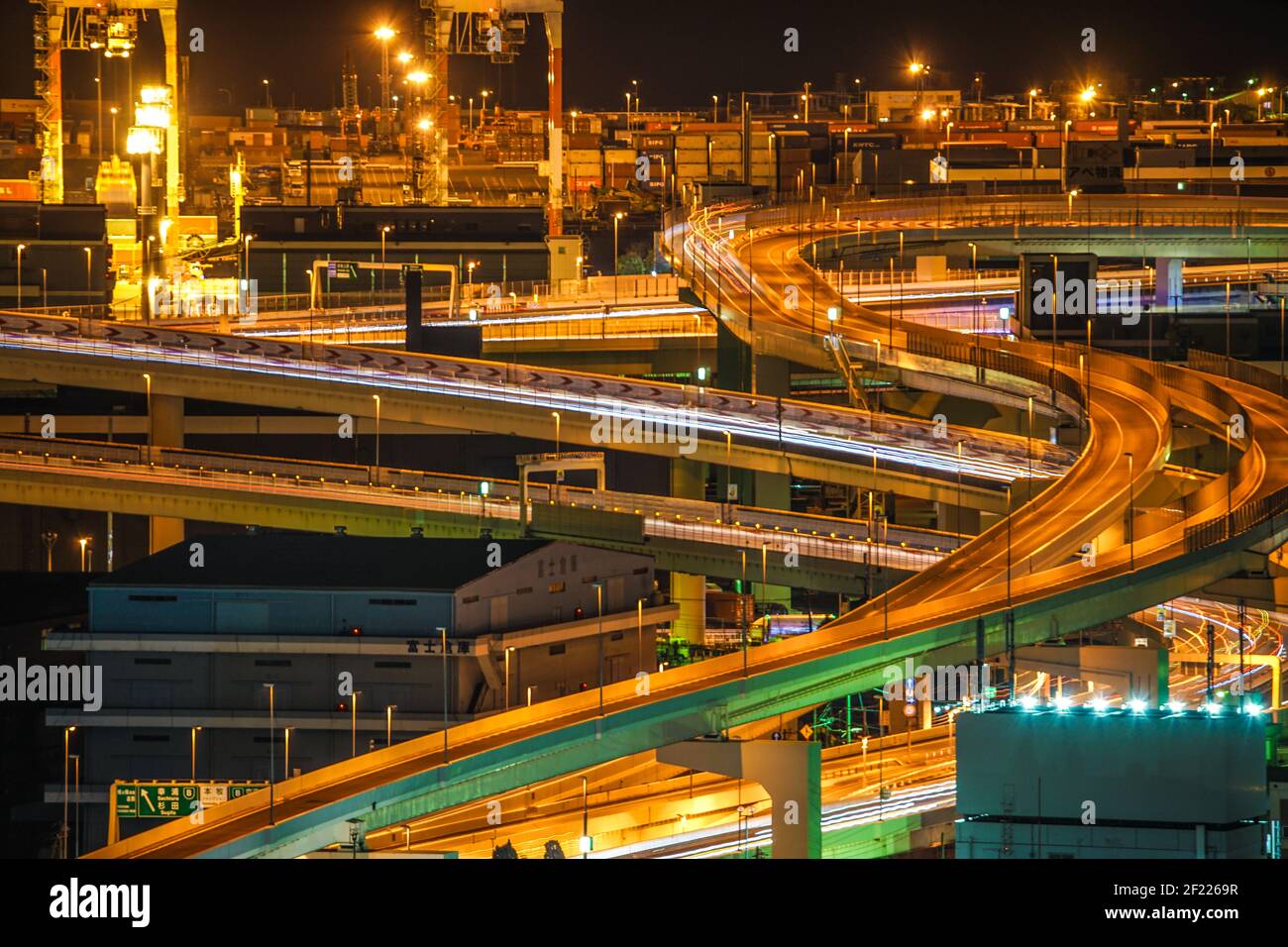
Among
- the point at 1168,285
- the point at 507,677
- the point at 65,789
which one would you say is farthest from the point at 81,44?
the point at 65,789

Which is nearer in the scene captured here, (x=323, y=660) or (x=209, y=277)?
(x=323, y=660)

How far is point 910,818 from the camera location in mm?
18359

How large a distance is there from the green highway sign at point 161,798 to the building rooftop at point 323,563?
3.00m

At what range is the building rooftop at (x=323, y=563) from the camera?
22.6m

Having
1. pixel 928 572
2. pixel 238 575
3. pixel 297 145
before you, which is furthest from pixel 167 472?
pixel 297 145

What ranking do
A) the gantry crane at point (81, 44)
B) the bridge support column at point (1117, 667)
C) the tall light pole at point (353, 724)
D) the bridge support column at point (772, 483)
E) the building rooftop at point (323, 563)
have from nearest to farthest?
the bridge support column at point (1117, 667) → the tall light pole at point (353, 724) → the building rooftop at point (323, 563) → the bridge support column at point (772, 483) → the gantry crane at point (81, 44)

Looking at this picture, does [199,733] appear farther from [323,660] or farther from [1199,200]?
[1199,200]

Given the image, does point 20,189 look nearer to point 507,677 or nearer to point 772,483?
point 772,483

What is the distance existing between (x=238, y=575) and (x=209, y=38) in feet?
188

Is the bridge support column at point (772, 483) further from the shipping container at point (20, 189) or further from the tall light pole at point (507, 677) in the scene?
the shipping container at point (20, 189)

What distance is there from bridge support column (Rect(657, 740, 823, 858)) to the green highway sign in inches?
168

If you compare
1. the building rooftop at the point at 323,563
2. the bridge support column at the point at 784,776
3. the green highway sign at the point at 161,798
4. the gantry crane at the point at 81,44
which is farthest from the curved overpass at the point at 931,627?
the gantry crane at the point at 81,44

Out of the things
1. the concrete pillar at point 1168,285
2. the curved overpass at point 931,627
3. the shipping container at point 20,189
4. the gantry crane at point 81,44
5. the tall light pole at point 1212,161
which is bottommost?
the curved overpass at point 931,627

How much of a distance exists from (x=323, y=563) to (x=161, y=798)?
Answer: 4.03 metres
